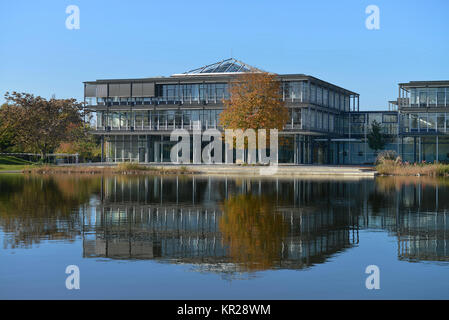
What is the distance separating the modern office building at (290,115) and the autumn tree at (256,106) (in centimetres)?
1184

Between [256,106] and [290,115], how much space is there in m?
14.5

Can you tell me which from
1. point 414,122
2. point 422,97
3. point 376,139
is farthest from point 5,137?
point 422,97

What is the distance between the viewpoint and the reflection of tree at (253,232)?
34.6 feet

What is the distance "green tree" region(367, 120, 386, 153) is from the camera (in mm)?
74188

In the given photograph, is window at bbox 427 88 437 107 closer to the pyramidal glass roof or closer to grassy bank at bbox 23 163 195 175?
the pyramidal glass roof

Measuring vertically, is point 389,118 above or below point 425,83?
below

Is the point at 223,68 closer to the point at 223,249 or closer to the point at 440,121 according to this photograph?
the point at 440,121

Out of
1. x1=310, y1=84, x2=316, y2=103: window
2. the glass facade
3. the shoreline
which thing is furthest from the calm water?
the glass facade

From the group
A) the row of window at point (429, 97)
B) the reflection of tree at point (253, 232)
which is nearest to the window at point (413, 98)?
the row of window at point (429, 97)

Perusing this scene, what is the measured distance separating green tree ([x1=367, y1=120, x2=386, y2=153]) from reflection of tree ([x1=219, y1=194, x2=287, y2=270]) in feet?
185

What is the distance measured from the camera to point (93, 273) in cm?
946

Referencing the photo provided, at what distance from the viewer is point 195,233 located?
13.7m
